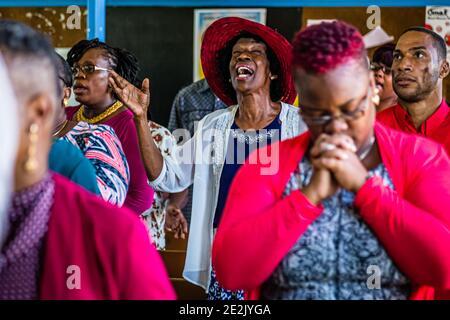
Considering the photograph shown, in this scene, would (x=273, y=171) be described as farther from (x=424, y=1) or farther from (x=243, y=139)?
(x=424, y=1)

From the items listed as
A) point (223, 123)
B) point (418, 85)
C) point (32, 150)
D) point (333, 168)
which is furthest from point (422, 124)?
point (32, 150)

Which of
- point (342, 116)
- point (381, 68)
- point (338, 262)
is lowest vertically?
point (338, 262)

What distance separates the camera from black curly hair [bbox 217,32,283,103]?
149 inches

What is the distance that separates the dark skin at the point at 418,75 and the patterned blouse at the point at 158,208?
1.17 meters

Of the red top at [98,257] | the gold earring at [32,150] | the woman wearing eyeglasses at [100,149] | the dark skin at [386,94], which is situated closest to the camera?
the gold earring at [32,150]

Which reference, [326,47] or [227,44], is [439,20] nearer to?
[227,44]

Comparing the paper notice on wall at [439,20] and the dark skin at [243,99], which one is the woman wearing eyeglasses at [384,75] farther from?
the paper notice on wall at [439,20]

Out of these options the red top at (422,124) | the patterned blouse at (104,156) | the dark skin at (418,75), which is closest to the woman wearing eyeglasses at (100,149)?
the patterned blouse at (104,156)

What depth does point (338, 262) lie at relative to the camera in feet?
6.89

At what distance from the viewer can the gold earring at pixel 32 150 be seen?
64.5 inches

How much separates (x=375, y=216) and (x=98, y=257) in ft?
2.30

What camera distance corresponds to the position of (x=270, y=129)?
3.59 m
